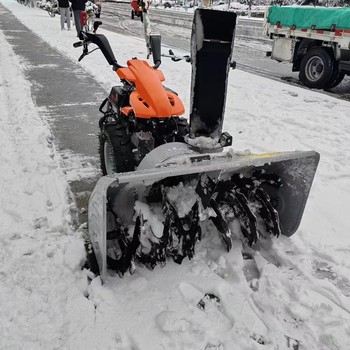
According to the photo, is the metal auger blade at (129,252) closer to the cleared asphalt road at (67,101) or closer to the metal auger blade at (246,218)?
the metal auger blade at (246,218)

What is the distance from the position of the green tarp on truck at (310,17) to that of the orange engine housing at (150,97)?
5736 mm

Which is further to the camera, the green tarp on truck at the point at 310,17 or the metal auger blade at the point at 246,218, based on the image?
the green tarp on truck at the point at 310,17

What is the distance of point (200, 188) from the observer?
252cm

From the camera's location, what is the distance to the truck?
752 cm

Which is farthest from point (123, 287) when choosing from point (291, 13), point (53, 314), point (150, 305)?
point (291, 13)

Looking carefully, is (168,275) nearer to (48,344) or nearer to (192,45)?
(48,344)

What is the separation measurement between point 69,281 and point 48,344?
1.54 ft

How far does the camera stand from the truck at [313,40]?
296 inches

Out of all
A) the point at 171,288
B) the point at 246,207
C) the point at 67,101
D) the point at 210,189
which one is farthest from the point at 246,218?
the point at 67,101

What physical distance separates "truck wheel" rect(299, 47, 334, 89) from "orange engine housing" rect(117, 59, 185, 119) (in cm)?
589

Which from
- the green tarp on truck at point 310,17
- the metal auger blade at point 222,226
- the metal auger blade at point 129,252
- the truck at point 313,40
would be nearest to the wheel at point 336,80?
the truck at point 313,40

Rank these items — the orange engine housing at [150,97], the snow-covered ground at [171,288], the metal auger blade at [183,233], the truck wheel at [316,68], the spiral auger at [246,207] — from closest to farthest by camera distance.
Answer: the snow-covered ground at [171,288] < the metal auger blade at [183,233] < the spiral auger at [246,207] < the orange engine housing at [150,97] < the truck wheel at [316,68]

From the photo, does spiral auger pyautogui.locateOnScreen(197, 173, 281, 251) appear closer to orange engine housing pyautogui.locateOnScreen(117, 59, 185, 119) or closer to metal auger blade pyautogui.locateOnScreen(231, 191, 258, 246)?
metal auger blade pyautogui.locateOnScreen(231, 191, 258, 246)

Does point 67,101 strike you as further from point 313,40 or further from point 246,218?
point 313,40
